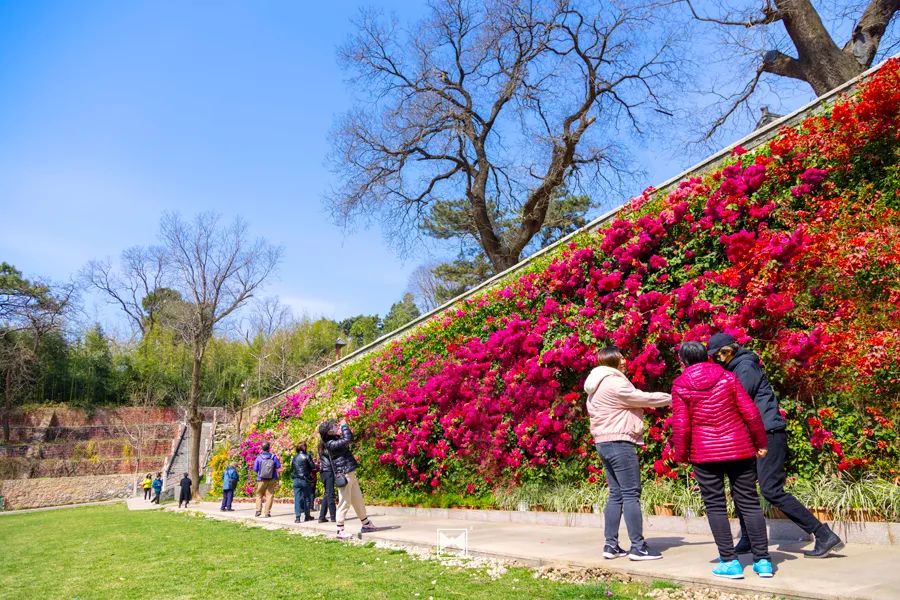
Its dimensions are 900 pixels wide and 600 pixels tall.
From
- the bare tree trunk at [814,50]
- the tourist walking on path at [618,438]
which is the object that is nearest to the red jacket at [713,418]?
the tourist walking on path at [618,438]

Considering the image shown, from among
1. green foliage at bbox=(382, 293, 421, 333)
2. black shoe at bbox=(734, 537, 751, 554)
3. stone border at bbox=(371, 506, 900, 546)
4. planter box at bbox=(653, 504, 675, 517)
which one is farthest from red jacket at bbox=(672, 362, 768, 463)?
green foliage at bbox=(382, 293, 421, 333)

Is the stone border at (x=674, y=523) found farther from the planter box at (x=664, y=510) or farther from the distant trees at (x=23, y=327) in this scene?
the distant trees at (x=23, y=327)

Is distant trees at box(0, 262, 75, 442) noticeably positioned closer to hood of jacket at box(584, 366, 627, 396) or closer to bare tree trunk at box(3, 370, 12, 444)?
bare tree trunk at box(3, 370, 12, 444)

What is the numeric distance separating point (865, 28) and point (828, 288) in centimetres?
1153

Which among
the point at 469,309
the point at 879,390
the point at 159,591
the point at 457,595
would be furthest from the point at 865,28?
the point at 159,591

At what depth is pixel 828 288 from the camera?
252 inches

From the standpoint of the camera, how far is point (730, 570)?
406cm

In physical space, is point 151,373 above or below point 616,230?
above

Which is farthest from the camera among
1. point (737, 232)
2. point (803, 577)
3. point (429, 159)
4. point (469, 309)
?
point (429, 159)

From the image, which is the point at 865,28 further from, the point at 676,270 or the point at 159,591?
the point at 159,591

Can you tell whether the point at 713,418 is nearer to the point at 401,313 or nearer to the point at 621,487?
the point at 621,487

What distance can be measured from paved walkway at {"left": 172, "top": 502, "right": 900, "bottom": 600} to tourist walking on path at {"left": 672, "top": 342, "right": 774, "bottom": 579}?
0.25 m

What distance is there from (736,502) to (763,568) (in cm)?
47

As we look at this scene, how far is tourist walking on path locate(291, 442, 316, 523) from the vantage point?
35.7 ft
